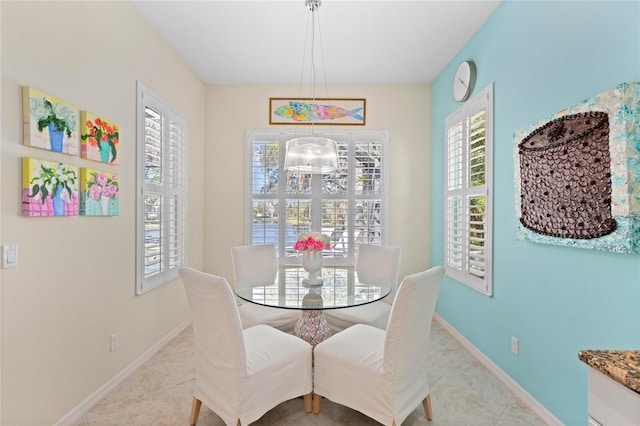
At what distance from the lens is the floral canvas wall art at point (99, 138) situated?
1.97 metres

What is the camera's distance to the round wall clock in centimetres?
287

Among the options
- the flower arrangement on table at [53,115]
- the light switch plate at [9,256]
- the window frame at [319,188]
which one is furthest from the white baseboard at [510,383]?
the flower arrangement on table at [53,115]

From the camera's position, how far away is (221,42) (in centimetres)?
303

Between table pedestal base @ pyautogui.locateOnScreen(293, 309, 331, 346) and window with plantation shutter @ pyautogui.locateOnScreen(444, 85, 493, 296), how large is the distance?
1.41 m

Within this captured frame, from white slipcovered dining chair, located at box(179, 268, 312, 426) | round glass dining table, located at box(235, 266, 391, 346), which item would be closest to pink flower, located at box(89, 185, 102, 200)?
white slipcovered dining chair, located at box(179, 268, 312, 426)

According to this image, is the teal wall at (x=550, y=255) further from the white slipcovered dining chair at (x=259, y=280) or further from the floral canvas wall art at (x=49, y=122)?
the floral canvas wall art at (x=49, y=122)

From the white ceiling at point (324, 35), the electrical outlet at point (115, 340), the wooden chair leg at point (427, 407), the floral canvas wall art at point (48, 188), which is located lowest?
the wooden chair leg at point (427, 407)

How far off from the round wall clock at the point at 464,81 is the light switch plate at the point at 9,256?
11.2 feet

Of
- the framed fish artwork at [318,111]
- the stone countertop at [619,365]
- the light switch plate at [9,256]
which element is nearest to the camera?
the stone countertop at [619,365]

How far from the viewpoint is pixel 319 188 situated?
13.3 feet

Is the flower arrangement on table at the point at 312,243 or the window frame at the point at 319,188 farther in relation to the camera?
the window frame at the point at 319,188

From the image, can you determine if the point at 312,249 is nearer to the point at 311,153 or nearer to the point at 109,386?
the point at 311,153

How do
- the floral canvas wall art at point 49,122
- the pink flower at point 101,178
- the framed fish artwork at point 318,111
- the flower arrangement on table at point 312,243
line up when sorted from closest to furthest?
the floral canvas wall art at point 49,122
the pink flower at point 101,178
the flower arrangement on table at point 312,243
the framed fish artwork at point 318,111

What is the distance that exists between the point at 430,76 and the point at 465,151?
1.27 metres
